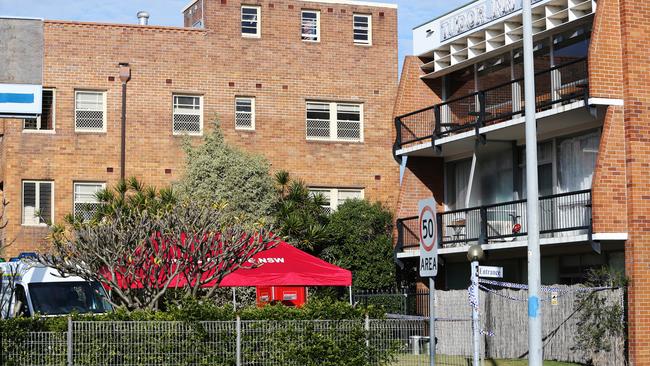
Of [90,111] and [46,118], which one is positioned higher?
[90,111]

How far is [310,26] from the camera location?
3916cm

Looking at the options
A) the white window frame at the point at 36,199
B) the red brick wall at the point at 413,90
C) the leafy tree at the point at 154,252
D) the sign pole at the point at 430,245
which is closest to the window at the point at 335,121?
the red brick wall at the point at 413,90

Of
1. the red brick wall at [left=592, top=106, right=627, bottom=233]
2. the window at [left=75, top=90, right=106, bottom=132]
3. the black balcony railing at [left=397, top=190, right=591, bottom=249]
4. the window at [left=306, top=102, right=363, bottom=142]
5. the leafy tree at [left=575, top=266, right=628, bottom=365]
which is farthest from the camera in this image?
the window at [left=306, top=102, right=363, bottom=142]

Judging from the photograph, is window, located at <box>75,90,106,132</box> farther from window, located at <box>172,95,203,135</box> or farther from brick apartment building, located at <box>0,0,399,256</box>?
window, located at <box>172,95,203,135</box>

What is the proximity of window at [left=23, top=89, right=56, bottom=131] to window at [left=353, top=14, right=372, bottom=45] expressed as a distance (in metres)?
11.0

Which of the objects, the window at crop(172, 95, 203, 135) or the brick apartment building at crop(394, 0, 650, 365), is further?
the window at crop(172, 95, 203, 135)

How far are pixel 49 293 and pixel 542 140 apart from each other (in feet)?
41.7

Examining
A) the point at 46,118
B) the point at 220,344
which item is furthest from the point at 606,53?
the point at 46,118

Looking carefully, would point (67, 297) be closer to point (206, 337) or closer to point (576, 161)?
point (206, 337)

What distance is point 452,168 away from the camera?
107 ft

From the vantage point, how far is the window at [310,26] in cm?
3903

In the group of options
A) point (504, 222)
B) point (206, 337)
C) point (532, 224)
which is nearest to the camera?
point (532, 224)

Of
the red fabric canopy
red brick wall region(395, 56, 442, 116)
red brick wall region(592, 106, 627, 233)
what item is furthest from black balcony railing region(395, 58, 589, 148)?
the red fabric canopy

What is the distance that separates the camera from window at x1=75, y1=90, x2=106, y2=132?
3650cm
